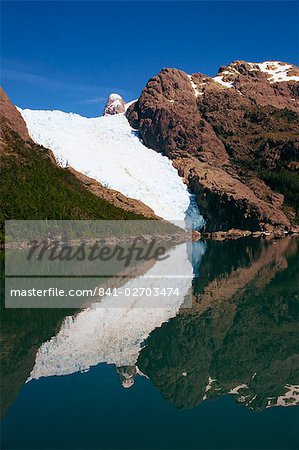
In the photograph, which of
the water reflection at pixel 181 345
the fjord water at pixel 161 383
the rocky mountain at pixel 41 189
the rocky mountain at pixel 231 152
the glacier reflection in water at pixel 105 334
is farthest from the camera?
the rocky mountain at pixel 231 152

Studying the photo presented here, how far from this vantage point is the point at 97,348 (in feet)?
80.7

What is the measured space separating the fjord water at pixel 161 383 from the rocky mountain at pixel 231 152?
113174mm

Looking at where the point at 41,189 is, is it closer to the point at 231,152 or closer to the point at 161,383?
the point at 231,152

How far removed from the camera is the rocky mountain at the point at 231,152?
5699 inches

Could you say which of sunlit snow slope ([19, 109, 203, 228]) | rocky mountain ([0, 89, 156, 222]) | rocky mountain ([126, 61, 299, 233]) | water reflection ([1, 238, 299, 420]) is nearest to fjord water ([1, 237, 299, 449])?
water reflection ([1, 238, 299, 420])

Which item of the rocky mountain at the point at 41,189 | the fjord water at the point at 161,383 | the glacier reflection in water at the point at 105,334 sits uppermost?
the rocky mountain at the point at 41,189

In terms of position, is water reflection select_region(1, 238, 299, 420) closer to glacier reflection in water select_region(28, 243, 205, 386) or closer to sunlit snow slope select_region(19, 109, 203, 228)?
glacier reflection in water select_region(28, 243, 205, 386)

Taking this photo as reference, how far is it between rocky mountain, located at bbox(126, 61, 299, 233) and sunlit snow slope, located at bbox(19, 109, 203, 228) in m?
4.78

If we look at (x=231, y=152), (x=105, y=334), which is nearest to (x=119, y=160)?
(x=231, y=152)

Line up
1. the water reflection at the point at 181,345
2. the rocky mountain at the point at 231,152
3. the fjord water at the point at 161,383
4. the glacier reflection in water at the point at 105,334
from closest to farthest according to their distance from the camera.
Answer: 1. the fjord water at the point at 161,383
2. the water reflection at the point at 181,345
3. the glacier reflection in water at the point at 105,334
4. the rocky mountain at the point at 231,152

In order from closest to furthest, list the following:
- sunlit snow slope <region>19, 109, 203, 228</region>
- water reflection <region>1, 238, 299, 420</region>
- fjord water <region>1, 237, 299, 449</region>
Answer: fjord water <region>1, 237, 299, 449</region>
water reflection <region>1, 238, 299, 420</region>
sunlit snow slope <region>19, 109, 203, 228</region>

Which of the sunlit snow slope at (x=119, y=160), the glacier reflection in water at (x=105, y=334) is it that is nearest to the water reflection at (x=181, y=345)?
the glacier reflection in water at (x=105, y=334)

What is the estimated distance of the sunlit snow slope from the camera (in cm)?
15888

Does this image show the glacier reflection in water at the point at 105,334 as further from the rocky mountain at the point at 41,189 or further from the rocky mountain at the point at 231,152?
the rocky mountain at the point at 231,152
